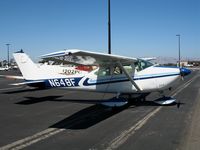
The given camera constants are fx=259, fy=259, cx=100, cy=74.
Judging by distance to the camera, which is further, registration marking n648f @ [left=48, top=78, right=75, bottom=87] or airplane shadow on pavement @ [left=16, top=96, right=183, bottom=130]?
registration marking n648f @ [left=48, top=78, right=75, bottom=87]

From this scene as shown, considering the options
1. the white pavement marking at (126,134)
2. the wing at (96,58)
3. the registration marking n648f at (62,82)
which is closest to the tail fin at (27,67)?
the registration marking n648f at (62,82)

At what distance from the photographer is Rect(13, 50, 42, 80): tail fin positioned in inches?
509

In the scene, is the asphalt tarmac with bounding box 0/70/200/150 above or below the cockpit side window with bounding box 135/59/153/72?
below

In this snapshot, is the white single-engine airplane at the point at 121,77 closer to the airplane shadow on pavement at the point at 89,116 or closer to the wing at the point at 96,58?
the wing at the point at 96,58

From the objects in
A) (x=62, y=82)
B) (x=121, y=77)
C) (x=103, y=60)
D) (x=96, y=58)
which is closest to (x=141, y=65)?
(x=121, y=77)

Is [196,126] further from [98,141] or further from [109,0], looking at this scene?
[109,0]

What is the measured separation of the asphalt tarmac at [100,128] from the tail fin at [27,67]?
274 cm

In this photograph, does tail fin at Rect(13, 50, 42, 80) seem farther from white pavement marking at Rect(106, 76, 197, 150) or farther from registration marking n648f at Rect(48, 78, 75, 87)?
white pavement marking at Rect(106, 76, 197, 150)

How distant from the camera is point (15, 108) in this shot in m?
10.6

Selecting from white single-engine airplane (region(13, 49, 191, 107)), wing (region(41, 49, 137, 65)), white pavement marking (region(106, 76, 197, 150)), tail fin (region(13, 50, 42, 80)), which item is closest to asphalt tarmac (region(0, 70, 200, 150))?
white pavement marking (region(106, 76, 197, 150))

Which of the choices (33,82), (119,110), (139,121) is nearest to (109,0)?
(33,82)

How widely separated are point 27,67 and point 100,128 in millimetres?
7466

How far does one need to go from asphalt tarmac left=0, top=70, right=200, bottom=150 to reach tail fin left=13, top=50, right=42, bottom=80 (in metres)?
2.74

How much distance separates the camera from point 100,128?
22.8ft
